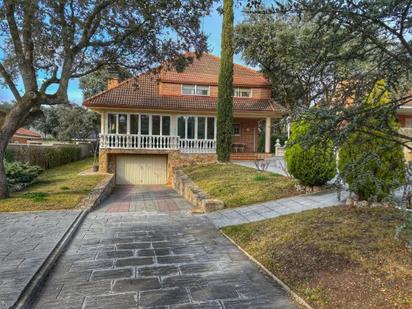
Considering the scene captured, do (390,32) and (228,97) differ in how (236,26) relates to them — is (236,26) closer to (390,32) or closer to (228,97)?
(228,97)

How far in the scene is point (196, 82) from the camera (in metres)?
23.4

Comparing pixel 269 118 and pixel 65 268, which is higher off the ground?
pixel 269 118

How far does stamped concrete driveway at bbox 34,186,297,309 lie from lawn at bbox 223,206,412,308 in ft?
1.08

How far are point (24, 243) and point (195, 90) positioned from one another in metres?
18.9

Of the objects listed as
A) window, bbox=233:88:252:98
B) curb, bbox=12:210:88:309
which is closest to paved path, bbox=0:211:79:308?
curb, bbox=12:210:88:309

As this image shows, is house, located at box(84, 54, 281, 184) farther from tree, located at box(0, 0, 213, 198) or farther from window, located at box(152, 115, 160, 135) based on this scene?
tree, located at box(0, 0, 213, 198)

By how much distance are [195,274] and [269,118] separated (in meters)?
19.4

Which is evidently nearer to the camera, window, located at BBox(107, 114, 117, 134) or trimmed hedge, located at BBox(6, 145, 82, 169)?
trimmed hedge, located at BBox(6, 145, 82, 169)

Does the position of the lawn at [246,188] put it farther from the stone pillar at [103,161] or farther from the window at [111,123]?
the window at [111,123]

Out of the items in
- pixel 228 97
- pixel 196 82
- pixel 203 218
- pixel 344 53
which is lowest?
pixel 203 218

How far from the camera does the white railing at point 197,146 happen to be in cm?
2103

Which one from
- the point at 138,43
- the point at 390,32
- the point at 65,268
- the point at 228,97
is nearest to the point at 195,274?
the point at 65,268

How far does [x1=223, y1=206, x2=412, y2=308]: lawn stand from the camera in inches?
139

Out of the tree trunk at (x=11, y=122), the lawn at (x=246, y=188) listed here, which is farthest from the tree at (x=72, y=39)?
the lawn at (x=246, y=188)
